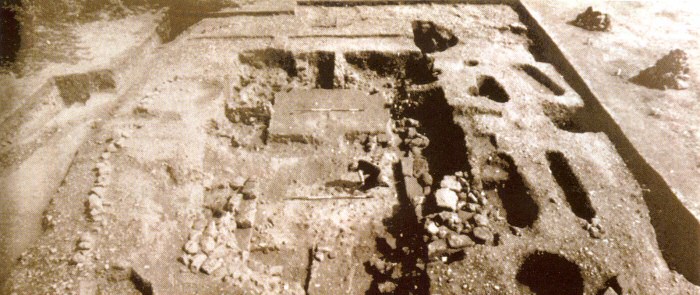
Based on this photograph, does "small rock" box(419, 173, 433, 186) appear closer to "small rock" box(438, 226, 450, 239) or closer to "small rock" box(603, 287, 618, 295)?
"small rock" box(438, 226, 450, 239)

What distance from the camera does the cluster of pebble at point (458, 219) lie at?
364 cm

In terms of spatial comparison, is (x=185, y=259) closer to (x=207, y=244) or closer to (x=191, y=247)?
(x=191, y=247)

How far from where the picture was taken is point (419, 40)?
7059 mm

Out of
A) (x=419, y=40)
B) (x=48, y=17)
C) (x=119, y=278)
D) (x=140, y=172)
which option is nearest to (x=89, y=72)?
(x=48, y=17)

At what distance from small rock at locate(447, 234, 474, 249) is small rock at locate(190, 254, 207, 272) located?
7.31 feet

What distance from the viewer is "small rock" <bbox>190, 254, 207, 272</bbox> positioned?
3.48 m

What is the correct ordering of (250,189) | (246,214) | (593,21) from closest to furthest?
(246,214), (250,189), (593,21)

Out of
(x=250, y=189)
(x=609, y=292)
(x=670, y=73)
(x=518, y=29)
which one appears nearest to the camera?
(x=609, y=292)

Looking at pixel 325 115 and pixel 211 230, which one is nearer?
pixel 211 230

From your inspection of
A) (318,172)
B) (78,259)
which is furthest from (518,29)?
(78,259)

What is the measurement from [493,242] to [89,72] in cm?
565

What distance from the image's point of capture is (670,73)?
519 centimetres

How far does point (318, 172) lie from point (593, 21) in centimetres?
534

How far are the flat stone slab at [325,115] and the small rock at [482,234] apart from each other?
195 cm
